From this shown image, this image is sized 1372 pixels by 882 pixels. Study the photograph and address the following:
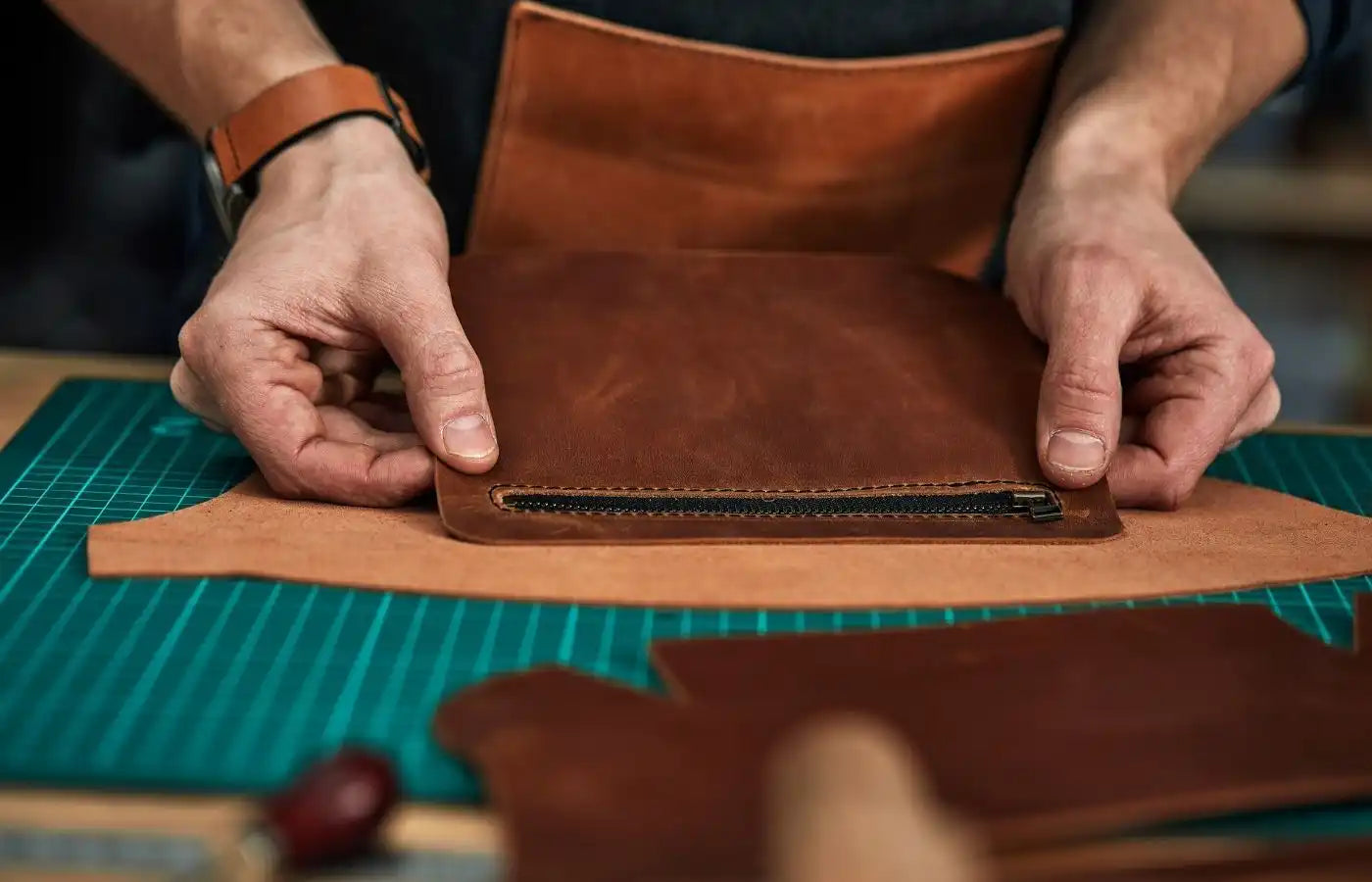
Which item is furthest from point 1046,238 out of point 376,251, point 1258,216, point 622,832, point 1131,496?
point 1258,216

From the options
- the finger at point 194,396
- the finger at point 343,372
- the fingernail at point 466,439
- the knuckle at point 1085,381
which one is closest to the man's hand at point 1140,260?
the knuckle at point 1085,381

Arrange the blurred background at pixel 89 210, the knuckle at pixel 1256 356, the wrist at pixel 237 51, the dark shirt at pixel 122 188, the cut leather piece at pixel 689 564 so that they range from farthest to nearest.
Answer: the blurred background at pixel 89 210
the dark shirt at pixel 122 188
the wrist at pixel 237 51
the knuckle at pixel 1256 356
the cut leather piece at pixel 689 564

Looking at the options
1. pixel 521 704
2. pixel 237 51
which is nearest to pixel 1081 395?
pixel 521 704

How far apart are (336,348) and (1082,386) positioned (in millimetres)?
551

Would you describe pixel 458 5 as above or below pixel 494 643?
above

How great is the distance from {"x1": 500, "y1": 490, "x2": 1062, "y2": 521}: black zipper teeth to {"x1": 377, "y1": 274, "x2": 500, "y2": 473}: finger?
0.14 feet

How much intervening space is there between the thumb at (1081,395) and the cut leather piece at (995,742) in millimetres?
193

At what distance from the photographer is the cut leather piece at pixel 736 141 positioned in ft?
4.19

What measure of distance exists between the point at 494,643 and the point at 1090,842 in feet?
1.15

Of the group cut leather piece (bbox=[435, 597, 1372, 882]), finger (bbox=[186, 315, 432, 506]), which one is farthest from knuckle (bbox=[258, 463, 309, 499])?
cut leather piece (bbox=[435, 597, 1372, 882])

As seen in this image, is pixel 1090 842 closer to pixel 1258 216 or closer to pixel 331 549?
pixel 331 549

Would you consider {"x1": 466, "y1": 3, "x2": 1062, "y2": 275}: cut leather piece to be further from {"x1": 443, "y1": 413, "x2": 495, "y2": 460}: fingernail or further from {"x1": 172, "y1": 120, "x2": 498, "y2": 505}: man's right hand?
{"x1": 443, "y1": 413, "x2": 495, "y2": 460}: fingernail

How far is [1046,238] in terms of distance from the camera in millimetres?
1172

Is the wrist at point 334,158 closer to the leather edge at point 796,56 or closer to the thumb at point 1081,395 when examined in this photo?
the leather edge at point 796,56
